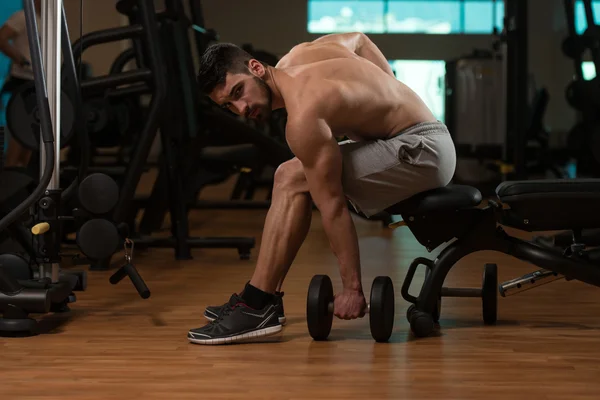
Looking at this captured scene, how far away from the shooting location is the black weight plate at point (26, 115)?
9.59 feet

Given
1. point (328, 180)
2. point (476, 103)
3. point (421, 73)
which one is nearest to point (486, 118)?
point (476, 103)

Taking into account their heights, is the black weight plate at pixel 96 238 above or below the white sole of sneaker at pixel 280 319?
above

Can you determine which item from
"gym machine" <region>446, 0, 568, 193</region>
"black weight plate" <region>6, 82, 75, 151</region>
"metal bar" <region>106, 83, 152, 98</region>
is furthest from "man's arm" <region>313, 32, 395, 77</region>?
"gym machine" <region>446, 0, 568, 193</region>

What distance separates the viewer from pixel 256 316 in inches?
98.7

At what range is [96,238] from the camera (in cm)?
282

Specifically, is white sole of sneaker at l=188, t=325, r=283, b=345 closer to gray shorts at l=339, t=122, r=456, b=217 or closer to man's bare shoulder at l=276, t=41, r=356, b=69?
gray shorts at l=339, t=122, r=456, b=217

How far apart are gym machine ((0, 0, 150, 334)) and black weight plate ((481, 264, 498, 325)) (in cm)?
99

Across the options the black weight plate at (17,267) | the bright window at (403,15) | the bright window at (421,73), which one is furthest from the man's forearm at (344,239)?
the bright window at (403,15)

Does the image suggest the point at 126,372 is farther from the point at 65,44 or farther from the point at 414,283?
the point at 414,283

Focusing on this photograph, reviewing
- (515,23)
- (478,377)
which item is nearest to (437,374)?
(478,377)

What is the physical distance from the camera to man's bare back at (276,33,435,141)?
237 centimetres

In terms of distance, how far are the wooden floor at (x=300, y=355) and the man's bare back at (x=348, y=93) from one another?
0.59 m

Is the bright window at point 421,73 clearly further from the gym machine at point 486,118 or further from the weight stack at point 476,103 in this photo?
the weight stack at point 476,103

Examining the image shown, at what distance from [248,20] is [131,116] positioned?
22.0 ft
